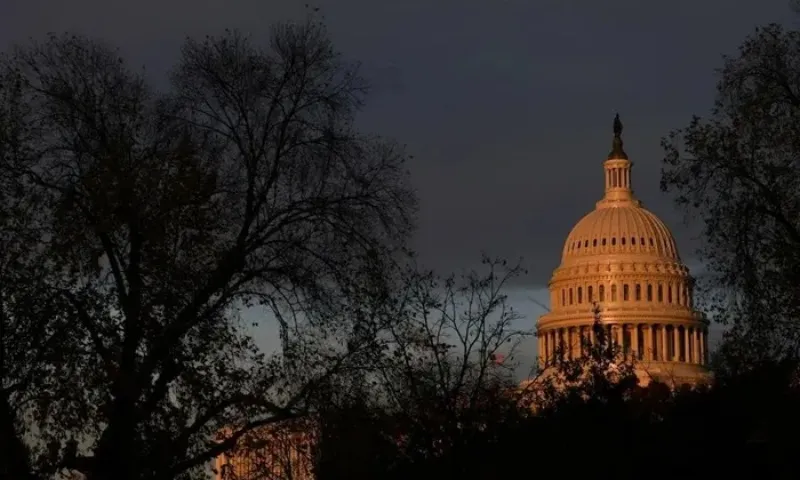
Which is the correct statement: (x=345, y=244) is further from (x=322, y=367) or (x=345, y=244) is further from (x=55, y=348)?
(x=55, y=348)

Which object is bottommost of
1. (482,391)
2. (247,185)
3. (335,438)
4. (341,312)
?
(335,438)

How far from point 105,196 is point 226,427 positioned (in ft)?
17.9

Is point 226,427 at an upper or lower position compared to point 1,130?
lower

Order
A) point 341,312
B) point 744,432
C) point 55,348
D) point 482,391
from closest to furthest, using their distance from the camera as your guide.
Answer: point 55,348, point 341,312, point 744,432, point 482,391

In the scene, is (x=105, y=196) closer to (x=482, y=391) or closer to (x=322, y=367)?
(x=322, y=367)

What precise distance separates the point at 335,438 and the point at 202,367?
3.14m

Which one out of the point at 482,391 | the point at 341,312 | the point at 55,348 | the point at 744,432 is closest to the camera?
the point at 55,348

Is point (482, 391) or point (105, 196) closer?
point (105, 196)

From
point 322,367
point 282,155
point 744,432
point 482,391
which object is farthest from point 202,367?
point 482,391

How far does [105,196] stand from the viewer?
35.5 m

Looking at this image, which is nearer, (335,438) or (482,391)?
(335,438)

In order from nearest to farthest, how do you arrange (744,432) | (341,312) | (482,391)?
(341,312)
(744,432)
(482,391)

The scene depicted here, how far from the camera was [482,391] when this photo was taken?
199 feet

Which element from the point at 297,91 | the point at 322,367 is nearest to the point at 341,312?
the point at 322,367
